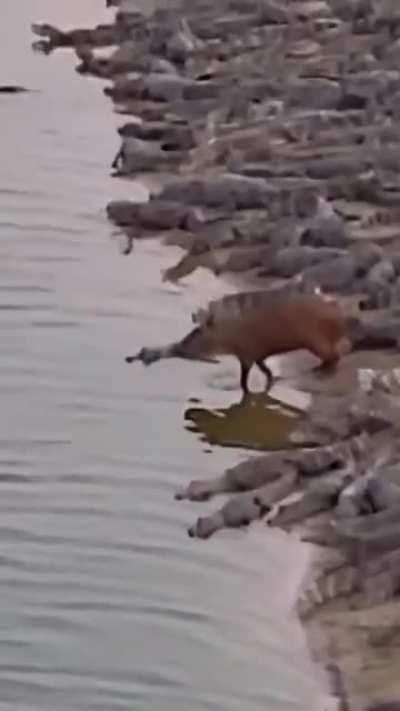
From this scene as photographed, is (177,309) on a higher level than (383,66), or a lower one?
lower

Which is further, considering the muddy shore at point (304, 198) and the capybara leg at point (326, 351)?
the capybara leg at point (326, 351)

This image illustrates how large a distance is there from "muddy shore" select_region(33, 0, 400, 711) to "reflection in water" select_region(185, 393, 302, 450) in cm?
2

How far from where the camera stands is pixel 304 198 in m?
1.34

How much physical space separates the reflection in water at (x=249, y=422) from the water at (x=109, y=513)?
11 millimetres

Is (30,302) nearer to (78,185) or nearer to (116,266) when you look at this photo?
(116,266)

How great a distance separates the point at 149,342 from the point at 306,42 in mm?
871

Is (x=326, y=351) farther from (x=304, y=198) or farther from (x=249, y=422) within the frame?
(x=304, y=198)

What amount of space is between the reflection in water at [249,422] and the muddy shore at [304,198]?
0.05ft

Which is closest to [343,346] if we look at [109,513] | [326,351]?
[326,351]

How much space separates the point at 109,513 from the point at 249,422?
15 cm

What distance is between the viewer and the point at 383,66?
1753mm

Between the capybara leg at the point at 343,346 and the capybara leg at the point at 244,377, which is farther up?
the capybara leg at the point at 343,346

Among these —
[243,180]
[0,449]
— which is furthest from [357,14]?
[0,449]

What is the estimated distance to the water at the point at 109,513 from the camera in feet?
2.39
